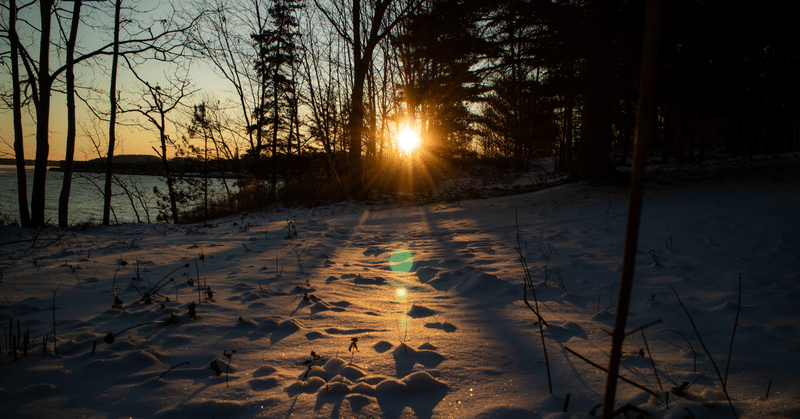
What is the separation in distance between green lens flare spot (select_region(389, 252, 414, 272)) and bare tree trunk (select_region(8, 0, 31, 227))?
9.61 metres

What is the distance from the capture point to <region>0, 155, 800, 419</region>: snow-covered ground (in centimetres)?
150

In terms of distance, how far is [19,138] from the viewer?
8727 millimetres

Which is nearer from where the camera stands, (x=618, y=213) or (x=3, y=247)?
(x=3, y=247)

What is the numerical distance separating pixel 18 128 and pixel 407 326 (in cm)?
1196

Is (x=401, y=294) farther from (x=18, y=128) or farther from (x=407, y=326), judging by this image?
(x=18, y=128)

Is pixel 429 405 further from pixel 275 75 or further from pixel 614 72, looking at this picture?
pixel 275 75

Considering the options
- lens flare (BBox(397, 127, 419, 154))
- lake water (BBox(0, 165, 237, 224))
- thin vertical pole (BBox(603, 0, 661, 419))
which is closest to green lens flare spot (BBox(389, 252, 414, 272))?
thin vertical pole (BBox(603, 0, 661, 419))

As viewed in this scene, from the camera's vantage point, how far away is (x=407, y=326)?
2.39 metres

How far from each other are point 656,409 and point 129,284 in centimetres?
394

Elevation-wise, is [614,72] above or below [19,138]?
above

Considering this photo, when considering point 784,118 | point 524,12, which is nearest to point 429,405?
point 524,12

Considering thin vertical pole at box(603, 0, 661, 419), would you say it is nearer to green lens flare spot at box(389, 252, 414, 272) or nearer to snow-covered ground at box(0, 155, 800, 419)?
snow-covered ground at box(0, 155, 800, 419)

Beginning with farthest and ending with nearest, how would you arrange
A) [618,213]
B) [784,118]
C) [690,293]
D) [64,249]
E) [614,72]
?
[614,72] < [784,118] < [618,213] < [64,249] < [690,293]

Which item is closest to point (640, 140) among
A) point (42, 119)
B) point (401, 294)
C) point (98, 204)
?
point (401, 294)
